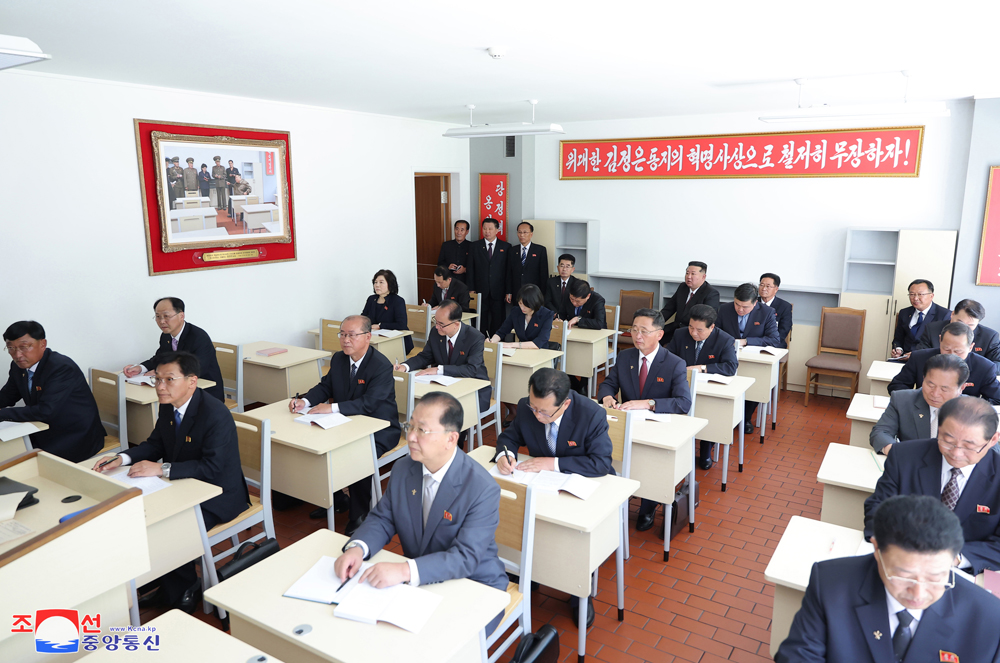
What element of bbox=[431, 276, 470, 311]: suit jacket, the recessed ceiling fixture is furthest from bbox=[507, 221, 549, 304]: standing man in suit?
the recessed ceiling fixture

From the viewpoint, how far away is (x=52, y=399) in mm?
4078

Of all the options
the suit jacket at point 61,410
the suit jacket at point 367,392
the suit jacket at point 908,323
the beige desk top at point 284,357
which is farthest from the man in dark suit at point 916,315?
the suit jacket at point 61,410

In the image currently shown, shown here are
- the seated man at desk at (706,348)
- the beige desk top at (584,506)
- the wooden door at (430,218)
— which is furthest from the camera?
the wooden door at (430,218)

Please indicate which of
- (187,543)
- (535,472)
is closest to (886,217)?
(535,472)

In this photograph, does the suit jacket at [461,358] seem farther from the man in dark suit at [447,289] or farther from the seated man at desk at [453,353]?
the man in dark suit at [447,289]

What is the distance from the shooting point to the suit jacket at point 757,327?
245 inches

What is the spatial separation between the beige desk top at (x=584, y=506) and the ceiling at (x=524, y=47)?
2347 millimetres

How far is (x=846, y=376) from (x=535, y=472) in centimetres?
494

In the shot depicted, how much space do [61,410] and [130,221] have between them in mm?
2085

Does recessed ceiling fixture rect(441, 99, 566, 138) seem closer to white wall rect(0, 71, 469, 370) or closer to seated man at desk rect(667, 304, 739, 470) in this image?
white wall rect(0, 71, 469, 370)

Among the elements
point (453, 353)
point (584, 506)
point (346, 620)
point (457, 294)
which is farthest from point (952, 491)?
point (457, 294)

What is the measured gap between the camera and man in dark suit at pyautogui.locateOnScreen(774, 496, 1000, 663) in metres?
1.68

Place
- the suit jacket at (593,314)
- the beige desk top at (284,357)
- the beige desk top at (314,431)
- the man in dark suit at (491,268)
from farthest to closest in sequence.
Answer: the man in dark suit at (491,268)
the suit jacket at (593,314)
the beige desk top at (284,357)
the beige desk top at (314,431)

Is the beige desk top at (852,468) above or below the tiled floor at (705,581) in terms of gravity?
above
